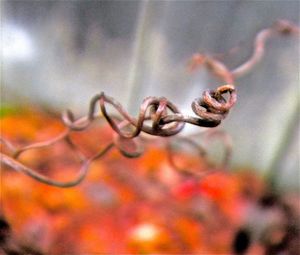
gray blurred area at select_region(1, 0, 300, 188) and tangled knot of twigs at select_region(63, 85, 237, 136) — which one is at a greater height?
gray blurred area at select_region(1, 0, 300, 188)

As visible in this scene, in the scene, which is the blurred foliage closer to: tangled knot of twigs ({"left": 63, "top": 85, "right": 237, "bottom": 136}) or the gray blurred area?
the gray blurred area

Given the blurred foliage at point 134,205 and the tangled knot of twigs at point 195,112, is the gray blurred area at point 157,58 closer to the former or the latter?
the blurred foliage at point 134,205

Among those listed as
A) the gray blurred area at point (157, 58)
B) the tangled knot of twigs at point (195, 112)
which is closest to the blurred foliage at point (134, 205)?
the gray blurred area at point (157, 58)

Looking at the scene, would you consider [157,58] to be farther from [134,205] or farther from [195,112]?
[195,112]

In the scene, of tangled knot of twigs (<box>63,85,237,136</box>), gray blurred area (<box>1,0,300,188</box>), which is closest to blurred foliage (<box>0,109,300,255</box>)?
gray blurred area (<box>1,0,300,188</box>)

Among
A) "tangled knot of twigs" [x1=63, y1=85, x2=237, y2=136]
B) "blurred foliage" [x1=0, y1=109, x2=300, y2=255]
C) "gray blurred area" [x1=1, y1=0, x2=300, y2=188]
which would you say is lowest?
"tangled knot of twigs" [x1=63, y1=85, x2=237, y2=136]

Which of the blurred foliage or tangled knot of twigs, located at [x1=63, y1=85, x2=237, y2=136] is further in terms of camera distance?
the blurred foliage

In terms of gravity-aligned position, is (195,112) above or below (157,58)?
below

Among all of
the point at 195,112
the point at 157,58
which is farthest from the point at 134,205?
the point at 195,112

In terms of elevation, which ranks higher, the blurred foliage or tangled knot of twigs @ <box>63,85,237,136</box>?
the blurred foliage
